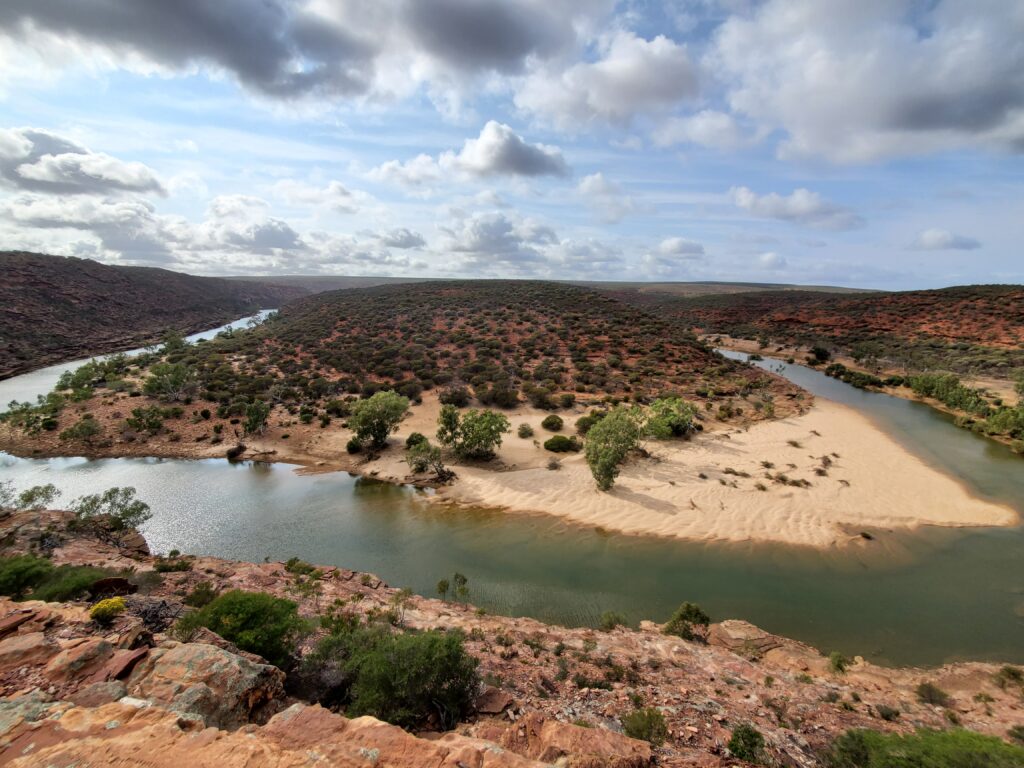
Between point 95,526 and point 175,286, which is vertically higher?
point 175,286

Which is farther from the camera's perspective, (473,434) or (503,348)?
(503,348)

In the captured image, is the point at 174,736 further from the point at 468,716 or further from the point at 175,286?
the point at 175,286

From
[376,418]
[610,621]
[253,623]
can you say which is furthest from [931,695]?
[376,418]

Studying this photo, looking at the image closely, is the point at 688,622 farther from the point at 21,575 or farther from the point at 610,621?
the point at 21,575

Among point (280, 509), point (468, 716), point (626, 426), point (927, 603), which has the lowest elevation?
point (280, 509)

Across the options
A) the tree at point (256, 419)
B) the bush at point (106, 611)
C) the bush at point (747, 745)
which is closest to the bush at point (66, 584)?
the bush at point (106, 611)

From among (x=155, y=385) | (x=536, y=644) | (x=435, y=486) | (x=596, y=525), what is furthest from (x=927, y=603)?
(x=155, y=385)

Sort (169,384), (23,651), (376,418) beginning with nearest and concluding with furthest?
(23,651), (376,418), (169,384)
